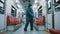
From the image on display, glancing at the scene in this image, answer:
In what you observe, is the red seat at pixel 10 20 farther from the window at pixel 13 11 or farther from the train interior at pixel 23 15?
the window at pixel 13 11

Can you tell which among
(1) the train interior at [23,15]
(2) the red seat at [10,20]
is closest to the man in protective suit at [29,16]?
(1) the train interior at [23,15]

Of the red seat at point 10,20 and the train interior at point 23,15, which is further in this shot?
the red seat at point 10,20

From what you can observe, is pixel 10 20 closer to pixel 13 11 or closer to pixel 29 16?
pixel 13 11

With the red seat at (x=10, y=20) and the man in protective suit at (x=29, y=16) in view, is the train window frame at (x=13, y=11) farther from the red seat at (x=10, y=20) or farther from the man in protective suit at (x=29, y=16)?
the man in protective suit at (x=29, y=16)

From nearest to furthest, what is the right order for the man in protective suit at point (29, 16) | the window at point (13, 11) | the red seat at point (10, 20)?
1. the man in protective suit at point (29, 16)
2. the red seat at point (10, 20)
3. the window at point (13, 11)

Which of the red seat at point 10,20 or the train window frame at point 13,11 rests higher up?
the train window frame at point 13,11

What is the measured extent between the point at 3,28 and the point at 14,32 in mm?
588

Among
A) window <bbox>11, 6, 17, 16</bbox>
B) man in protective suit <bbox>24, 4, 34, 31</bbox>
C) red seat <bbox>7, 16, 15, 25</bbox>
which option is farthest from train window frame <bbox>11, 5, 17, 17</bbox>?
man in protective suit <bbox>24, 4, 34, 31</bbox>

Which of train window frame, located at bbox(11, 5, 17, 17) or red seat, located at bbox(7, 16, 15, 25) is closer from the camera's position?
red seat, located at bbox(7, 16, 15, 25)

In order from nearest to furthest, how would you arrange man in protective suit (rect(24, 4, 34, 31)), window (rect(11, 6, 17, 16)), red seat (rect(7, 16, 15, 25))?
man in protective suit (rect(24, 4, 34, 31))
red seat (rect(7, 16, 15, 25))
window (rect(11, 6, 17, 16))


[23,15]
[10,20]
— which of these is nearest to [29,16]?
[23,15]

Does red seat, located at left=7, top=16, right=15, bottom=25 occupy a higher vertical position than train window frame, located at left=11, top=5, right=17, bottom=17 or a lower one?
lower

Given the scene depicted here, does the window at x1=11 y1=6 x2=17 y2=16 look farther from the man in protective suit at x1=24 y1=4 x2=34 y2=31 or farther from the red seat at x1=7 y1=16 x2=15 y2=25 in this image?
the man in protective suit at x1=24 y1=4 x2=34 y2=31

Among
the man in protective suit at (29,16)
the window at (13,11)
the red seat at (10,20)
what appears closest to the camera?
the man in protective suit at (29,16)
